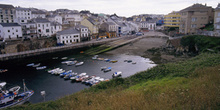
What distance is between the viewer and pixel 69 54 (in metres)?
34.1

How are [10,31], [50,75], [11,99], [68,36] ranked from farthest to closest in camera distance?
1. [68,36]
2. [10,31]
3. [50,75]
4. [11,99]

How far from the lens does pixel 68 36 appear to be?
40.6 m

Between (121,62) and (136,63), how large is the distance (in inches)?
107

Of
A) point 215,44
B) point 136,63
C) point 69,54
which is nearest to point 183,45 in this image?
point 215,44

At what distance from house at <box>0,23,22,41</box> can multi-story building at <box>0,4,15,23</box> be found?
9.26 metres

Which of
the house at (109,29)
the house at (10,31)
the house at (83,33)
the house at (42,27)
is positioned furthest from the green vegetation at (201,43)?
the house at (10,31)

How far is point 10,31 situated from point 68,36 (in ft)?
41.3

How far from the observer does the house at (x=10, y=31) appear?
3309 centimetres

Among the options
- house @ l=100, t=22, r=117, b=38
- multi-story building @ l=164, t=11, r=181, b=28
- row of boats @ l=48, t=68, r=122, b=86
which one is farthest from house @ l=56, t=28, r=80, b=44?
multi-story building @ l=164, t=11, r=181, b=28

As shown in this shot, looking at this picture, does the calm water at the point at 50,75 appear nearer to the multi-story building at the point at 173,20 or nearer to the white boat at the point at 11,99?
the white boat at the point at 11,99

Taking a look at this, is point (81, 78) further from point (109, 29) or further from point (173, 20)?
point (173, 20)

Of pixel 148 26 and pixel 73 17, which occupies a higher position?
pixel 73 17

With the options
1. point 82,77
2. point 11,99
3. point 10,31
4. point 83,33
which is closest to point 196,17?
point 83,33

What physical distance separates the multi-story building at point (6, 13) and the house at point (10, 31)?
926cm
